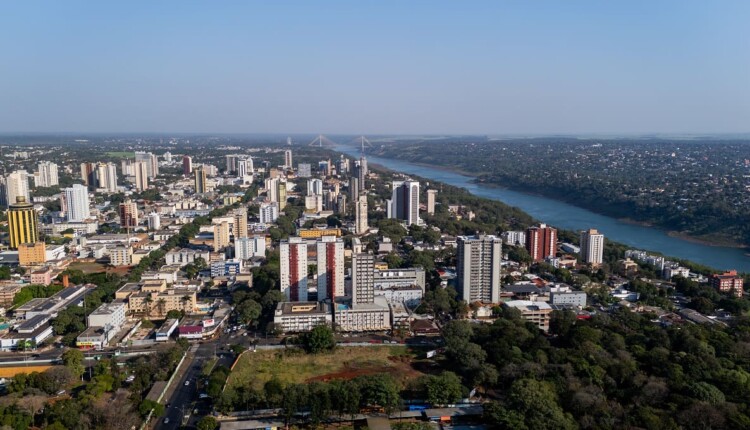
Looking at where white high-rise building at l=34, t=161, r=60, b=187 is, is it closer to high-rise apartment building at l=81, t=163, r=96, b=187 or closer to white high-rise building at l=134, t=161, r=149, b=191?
high-rise apartment building at l=81, t=163, r=96, b=187

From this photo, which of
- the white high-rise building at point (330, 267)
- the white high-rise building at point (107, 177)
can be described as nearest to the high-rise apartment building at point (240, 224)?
the white high-rise building at point (330, 267)

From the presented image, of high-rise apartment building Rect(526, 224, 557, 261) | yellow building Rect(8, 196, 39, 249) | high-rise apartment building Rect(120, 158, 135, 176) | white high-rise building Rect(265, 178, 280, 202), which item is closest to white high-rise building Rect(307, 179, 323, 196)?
white high-rise building Rect(265, 178, 280, 202)

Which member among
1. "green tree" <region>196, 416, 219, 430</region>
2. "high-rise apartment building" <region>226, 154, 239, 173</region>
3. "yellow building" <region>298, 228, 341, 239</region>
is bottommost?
"green tree" <region>196, 416, 219, 430</region>

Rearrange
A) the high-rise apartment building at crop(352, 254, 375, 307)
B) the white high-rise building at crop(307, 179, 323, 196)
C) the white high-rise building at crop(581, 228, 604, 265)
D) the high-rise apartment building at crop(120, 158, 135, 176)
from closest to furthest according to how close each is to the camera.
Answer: the high-rise apartment building at crop(352, 254, 375, 307) → the white high-rise building at crop(581, 228, 604, 265) → the white high-rise building at crop(307, 179, 323, 196) → the high-rise apartment building at crop(120, 158, 135, 176)

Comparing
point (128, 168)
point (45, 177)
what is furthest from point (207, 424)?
point (128, 168)

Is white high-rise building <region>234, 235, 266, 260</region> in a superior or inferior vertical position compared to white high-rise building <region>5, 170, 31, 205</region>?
inferior

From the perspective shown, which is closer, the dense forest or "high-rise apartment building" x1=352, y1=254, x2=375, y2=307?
"high-rise apartment building" x1=352, y1=254, x2=375, y2=307

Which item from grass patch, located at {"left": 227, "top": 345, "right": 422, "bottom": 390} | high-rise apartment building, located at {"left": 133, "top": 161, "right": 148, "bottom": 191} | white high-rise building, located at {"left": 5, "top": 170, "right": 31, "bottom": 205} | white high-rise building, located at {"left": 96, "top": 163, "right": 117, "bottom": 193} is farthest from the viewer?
high-rise apartment building, located at {"left": 133, "top": 161, "right": 148, "bottom": 191}

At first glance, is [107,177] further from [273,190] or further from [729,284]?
[729,284]
